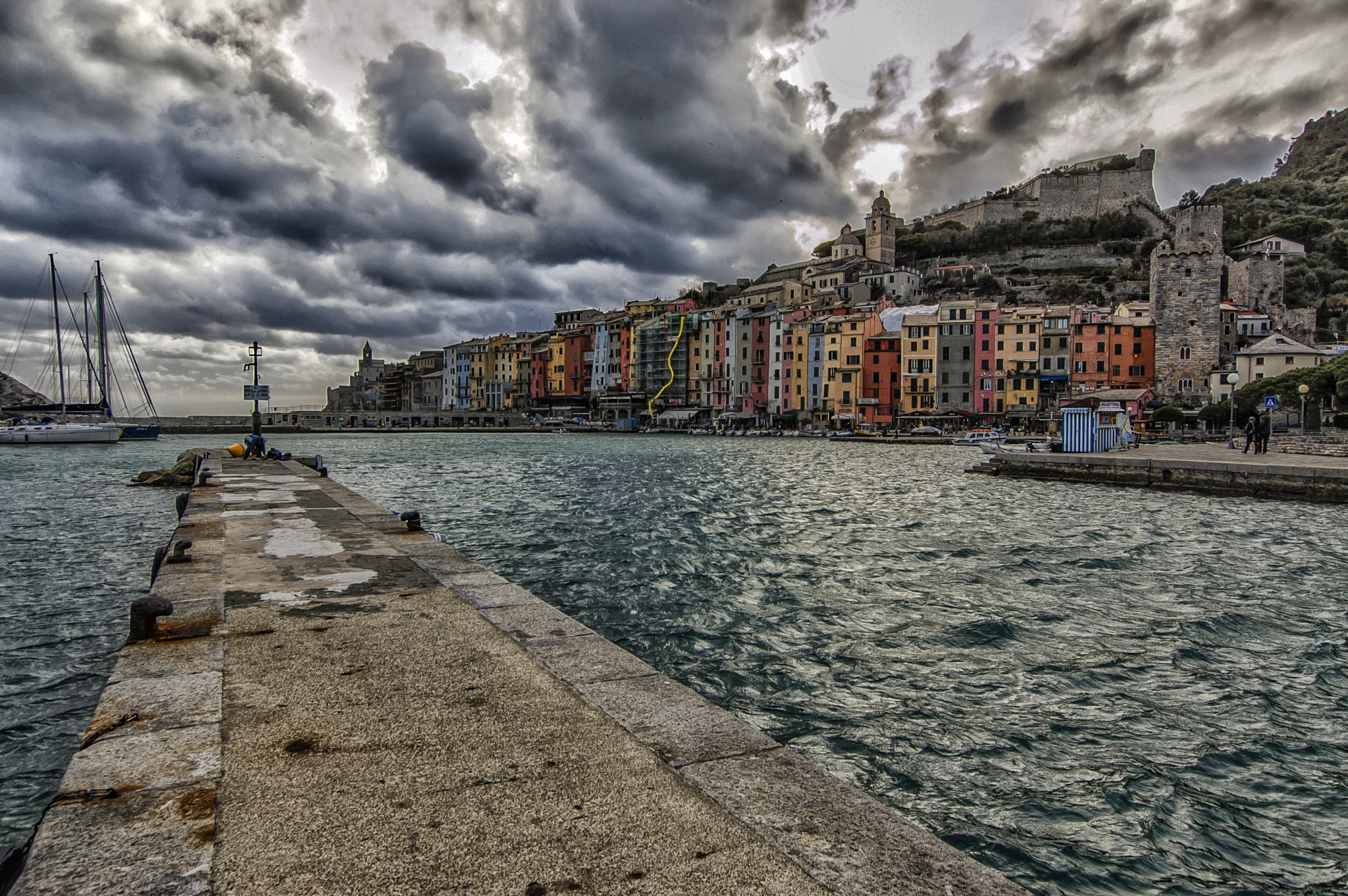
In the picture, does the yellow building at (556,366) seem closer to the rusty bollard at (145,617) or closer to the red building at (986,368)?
the red building at (986,368)

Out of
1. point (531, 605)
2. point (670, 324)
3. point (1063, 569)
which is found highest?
point (670, 324)

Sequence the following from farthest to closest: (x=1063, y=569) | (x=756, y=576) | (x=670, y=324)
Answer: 1. (x=670, y=324)
2. (x=1063, y=569)
3. (x=756, y=576)

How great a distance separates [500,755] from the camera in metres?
3.16

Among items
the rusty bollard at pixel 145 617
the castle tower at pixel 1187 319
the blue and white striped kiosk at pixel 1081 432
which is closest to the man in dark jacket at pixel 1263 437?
the blue and white striped kiosk at pixel 1081 432

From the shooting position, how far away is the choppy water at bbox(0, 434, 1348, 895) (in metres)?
4.58

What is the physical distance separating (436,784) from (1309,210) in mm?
152611

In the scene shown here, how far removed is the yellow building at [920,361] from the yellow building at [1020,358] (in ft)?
21.8

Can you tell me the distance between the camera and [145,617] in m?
4.69

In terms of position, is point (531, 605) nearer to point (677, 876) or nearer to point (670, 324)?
point (677, 876)

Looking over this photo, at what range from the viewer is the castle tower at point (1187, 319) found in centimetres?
7362

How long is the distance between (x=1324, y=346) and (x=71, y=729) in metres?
94.3

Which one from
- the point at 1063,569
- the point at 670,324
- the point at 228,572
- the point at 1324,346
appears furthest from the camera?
the point at 670,324

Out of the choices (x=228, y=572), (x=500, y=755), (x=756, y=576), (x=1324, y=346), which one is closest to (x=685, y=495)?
(x=756, y=576)

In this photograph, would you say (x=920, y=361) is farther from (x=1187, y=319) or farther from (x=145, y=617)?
(x=145, y=617)
